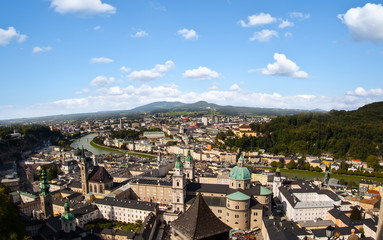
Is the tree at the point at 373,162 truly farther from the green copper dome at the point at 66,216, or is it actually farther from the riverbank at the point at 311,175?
the green copper dome at the point at 66,216

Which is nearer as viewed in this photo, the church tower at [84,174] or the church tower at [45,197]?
the church tower at [45,197]

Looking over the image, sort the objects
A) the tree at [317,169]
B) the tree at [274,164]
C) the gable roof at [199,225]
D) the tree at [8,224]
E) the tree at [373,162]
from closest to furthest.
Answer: the gable roof at [199,225]
the tree at [8,224]
the tree at [373,162]
the tree at [317,169]
the tree at [274,164]

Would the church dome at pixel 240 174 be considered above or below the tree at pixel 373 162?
above

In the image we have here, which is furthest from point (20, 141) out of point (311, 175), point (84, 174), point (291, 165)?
point (311, 175)

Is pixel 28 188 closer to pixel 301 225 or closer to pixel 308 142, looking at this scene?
pixel 301 225

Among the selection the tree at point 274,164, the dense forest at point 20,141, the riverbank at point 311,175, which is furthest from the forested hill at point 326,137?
the dense forest at point 20,141

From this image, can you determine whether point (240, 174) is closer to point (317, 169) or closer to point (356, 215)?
point (356, 215)
